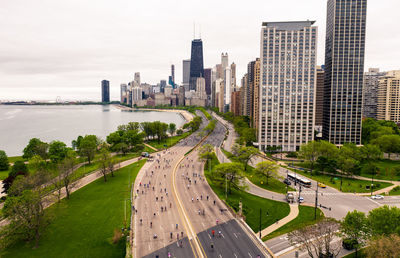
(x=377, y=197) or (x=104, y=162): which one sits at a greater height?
(x=104, y=162)

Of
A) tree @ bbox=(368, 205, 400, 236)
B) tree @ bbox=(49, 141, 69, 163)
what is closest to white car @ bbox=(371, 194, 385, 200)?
tree @ bbox=(368, 205, 400, 236)

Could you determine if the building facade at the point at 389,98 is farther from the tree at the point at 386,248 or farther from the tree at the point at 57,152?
the tree at the point at 57,152

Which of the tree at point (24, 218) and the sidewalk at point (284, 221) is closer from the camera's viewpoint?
the tree at point (24, 218)

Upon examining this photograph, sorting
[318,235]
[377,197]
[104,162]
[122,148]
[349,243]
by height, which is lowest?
[377,197]

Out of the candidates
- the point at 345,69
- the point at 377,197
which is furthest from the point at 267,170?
the point at 345,69

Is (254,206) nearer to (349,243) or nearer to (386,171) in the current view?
(349,243)

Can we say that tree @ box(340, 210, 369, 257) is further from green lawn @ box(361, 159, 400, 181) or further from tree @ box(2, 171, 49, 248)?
green lawn @ box(361, 159, 400, 181)

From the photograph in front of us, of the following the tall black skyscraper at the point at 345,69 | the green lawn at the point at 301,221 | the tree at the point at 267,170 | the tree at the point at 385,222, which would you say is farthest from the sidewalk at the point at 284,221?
the tall black skyscraper at the point at 345,69
